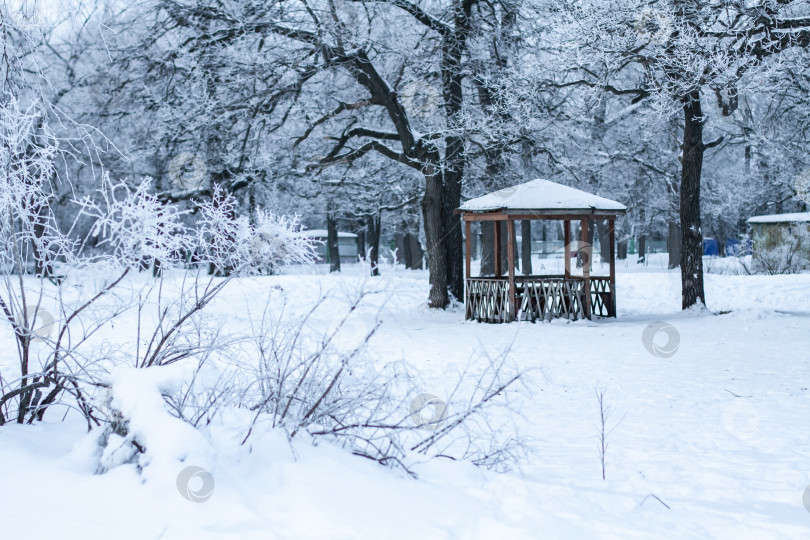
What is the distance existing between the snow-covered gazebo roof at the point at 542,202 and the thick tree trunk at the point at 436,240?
150 centimetres

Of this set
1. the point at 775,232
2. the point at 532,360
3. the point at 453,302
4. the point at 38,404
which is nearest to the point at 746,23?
the point at 532,360

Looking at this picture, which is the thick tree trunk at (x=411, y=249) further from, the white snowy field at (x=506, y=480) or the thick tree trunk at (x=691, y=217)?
the white snowy field at (x=506, y=480)

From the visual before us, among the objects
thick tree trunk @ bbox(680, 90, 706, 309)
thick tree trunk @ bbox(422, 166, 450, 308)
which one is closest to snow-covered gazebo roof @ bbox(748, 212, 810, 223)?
thick tree trunk @ bbox(680, 90, 706, 309)

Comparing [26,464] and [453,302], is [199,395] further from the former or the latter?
[453,302]

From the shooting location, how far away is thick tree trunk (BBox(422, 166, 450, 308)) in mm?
16469

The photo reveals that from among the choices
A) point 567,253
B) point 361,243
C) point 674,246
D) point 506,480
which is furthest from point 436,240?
point 361,243

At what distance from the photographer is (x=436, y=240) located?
16.6 meters

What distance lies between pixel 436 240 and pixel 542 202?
9.73 ft

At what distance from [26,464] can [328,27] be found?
12.1 m

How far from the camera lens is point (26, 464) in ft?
11.1

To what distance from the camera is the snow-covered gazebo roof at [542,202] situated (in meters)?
14.3

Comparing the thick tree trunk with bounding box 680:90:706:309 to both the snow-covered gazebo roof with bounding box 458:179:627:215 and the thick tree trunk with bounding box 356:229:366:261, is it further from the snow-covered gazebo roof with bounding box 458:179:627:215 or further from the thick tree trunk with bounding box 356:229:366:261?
the thick tree trunk with bounding box 356:229:366:261

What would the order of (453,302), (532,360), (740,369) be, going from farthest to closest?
1. (453,302)
2. (532,360)
3. (740,369)

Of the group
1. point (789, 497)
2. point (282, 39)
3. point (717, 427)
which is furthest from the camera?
point (282, 39)
